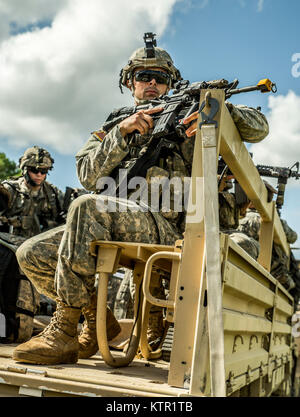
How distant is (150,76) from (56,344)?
2.04 metres

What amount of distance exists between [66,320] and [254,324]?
96cm

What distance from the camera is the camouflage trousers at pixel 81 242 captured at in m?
2.26

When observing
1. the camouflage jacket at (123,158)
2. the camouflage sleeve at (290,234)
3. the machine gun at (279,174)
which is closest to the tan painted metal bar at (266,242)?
the camouflage jacket at (123,158)

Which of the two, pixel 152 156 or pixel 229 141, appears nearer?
pixel 229 141

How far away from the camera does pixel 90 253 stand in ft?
7.48

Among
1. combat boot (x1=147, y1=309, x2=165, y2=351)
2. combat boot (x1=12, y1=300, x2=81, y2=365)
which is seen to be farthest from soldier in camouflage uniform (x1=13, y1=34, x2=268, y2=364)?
combat boot (x1=147, y1=309, x2=165, y2=351)

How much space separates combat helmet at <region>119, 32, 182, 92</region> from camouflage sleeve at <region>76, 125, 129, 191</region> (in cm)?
66

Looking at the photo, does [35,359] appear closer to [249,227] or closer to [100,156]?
[100,156]

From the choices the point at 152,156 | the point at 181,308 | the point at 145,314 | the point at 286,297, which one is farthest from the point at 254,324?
the point at 286,297

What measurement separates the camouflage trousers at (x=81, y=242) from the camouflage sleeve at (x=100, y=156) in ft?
1.48

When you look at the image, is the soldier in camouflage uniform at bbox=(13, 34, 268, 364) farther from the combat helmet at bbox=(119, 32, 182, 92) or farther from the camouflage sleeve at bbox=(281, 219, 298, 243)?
the camouflage sleeve at bbox=(281, 219, 298, 243)

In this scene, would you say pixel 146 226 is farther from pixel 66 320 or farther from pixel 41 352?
pixel 41 352

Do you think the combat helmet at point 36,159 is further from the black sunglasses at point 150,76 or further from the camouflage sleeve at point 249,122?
the camouflage sleeve at point 249,122

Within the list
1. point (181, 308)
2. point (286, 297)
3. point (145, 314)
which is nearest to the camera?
point (181, 308)
